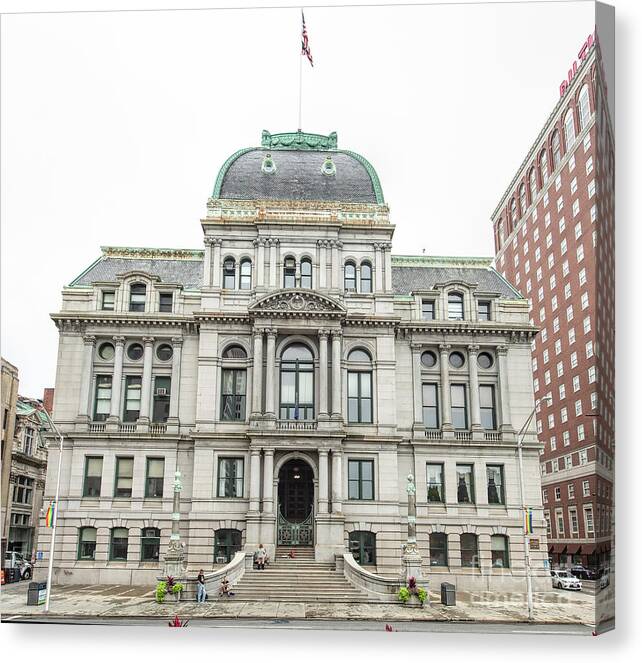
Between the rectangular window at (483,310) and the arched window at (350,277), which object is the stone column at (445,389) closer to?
the rectangular window at (483,310)

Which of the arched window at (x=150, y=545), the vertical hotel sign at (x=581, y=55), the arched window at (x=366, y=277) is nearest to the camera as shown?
the vertical hotel sign at (x=581, y=55)

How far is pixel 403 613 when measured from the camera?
30625mm

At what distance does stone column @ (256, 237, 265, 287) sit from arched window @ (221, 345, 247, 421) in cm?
405

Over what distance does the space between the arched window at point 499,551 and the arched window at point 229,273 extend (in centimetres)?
2096

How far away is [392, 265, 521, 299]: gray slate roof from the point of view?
155ft

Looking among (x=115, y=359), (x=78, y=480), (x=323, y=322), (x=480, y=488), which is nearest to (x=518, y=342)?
(x=480, y=488)

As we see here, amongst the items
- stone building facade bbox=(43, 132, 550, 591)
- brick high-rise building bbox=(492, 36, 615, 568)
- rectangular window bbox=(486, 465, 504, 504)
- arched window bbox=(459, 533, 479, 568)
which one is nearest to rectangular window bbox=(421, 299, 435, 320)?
stone building facade bbox=(43, 132, 550, 591)

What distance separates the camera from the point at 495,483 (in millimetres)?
43125

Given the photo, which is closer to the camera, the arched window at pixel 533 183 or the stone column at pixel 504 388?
the stone column at pixel 504 388

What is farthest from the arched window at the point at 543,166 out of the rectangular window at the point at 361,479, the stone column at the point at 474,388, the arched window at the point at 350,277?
the rectangular window at the point at 361,479

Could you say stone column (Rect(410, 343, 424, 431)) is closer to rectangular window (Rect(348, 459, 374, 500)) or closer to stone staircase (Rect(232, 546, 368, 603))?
rectangular window (Rect(348, 459, 374, 500))

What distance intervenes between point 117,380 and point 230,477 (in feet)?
29.0

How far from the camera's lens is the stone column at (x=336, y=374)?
41344mm

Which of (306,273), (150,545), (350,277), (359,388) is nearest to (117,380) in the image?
(150,545)
